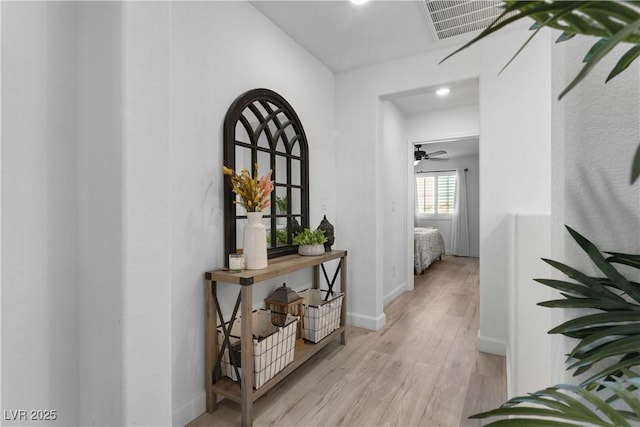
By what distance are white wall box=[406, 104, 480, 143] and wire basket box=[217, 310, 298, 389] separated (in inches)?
126

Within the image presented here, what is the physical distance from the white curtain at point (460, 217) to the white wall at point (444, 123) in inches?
149

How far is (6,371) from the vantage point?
983 millimetres

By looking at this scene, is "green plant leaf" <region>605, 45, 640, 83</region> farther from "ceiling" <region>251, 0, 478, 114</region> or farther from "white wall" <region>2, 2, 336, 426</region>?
"ceiling" <region>251, 0, 478, 114</region>

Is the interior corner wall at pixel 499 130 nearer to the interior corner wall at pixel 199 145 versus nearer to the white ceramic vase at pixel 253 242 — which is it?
Answer: the interior corner wall at pixel 199 145

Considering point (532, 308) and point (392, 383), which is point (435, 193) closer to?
point (392, 383)

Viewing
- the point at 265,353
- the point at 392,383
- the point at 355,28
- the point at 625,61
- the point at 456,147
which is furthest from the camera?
the point at 456,147

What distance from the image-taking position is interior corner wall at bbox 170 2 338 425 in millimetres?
1561

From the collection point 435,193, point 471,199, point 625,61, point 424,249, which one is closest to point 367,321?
point 424,249

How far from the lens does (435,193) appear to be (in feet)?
25.8

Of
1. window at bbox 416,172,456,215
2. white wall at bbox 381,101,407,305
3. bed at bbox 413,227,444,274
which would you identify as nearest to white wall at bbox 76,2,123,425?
white wall at bbox 381,101,407,305

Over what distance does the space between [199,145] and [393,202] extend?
278 centimetres

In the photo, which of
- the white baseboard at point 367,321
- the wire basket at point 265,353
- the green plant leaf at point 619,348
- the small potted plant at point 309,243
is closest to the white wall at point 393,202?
the white baseboard at point 367,321

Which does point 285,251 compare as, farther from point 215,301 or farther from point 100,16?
point 100,16

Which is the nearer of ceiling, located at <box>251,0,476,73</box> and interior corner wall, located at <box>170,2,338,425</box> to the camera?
interior corner wall, located at <box>170,2,338,425</box>
